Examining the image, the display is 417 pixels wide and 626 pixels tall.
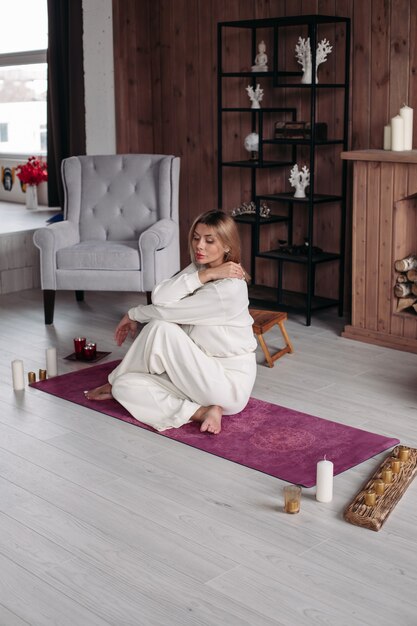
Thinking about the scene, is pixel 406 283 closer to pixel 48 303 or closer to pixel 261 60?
pixel 261 60

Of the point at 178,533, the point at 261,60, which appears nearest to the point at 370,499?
the point at 178,533

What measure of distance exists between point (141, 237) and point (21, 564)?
273cm

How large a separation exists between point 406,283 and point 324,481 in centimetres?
201

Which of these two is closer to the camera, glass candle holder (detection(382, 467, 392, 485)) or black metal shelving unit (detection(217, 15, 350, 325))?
glass candle holder (detection(382, 467, 392, 485))

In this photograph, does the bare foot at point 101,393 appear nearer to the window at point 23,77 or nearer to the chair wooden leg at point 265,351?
the chair wooden leg at point 265,351

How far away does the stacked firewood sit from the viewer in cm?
445

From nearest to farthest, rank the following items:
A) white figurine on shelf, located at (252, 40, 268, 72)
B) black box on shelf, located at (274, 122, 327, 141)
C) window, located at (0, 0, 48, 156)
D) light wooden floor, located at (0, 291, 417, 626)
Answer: light wooden floor, located at (0, 291, 417, 626), black box on shelf, located at (274, 122, 327, 141), white figurine on shelf, located at (252, 40, 268, 72), window, located at (0, 0, 48, 156)

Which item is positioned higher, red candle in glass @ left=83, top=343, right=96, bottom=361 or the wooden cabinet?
the wooden cabinet

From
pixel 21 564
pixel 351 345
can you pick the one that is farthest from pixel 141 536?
pixel 351 345

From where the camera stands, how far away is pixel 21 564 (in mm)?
2395

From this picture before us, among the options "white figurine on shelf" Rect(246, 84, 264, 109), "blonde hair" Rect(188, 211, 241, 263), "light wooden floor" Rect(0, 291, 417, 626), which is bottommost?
"light wooden floor" Rect(0, 291, 417, 626)

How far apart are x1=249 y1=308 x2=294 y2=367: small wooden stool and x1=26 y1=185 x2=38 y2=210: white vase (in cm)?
332

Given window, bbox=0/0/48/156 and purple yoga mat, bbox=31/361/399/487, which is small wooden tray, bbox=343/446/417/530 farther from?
window, bbox=0/0/48/156

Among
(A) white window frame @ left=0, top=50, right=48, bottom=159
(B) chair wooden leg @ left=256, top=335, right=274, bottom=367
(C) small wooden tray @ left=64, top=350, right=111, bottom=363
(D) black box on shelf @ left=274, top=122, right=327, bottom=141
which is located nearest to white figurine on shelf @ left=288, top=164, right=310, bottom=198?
(D) black box on shelf @ left=274, top=122, right=327, bottom=141
